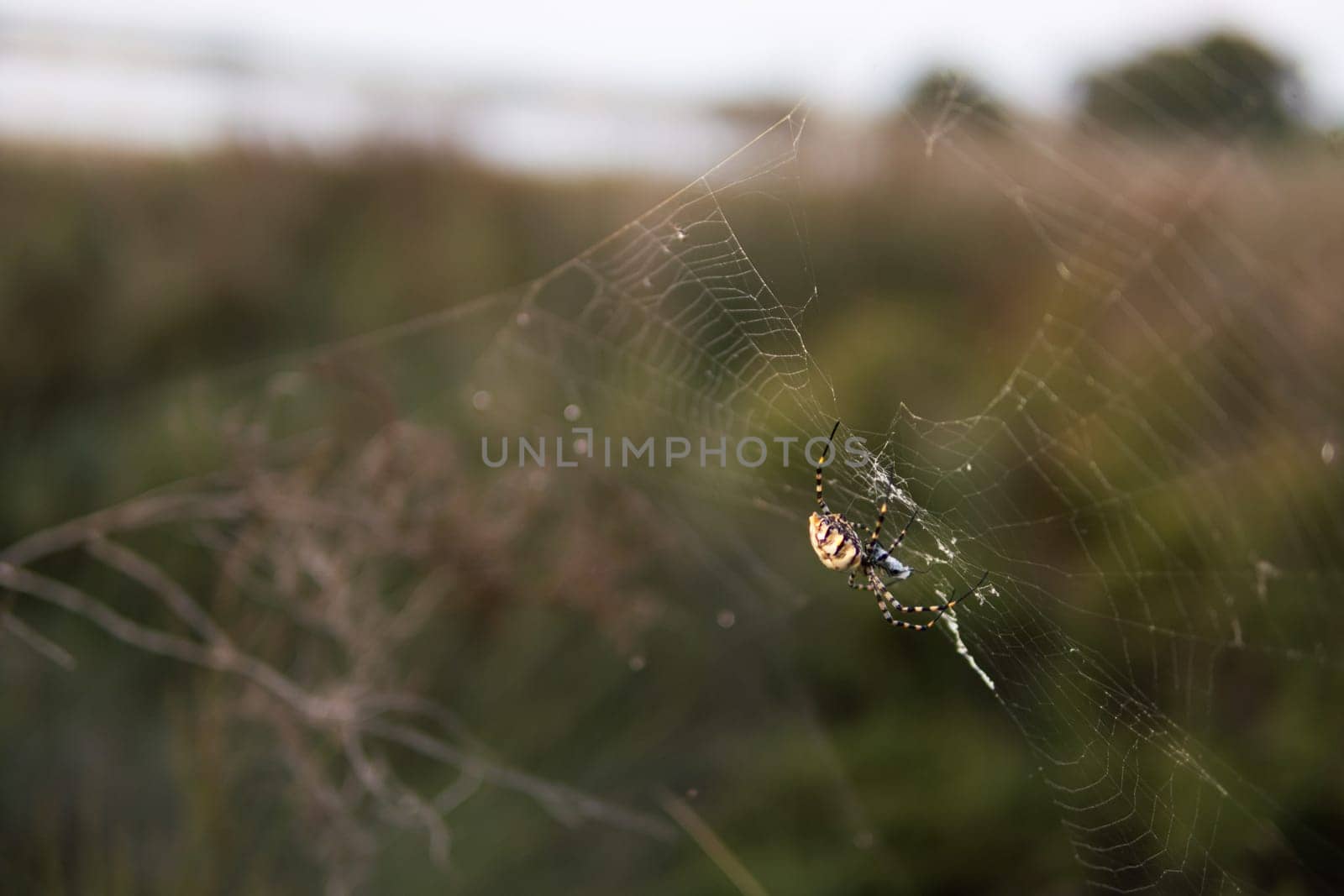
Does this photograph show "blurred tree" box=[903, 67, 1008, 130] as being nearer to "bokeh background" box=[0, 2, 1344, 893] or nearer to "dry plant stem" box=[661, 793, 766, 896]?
"bokeh background" box=[0, 2, 1344, 893]

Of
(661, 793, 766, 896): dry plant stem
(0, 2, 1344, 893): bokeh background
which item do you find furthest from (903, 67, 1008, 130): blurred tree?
(661, 793, 766, 896): dry plant stem

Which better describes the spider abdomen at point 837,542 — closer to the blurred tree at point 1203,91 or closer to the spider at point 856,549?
the spider at point 856,549

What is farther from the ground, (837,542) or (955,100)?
(955,100)

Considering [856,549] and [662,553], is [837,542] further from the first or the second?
[662,553]

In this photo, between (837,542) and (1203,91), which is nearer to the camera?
(837,542)

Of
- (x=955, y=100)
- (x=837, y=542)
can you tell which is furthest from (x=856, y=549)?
(x=955, y=100)

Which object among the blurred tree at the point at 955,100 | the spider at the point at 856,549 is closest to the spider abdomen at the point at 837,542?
the spider at the point at 856,549

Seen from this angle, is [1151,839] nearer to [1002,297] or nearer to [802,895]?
[802,895]
